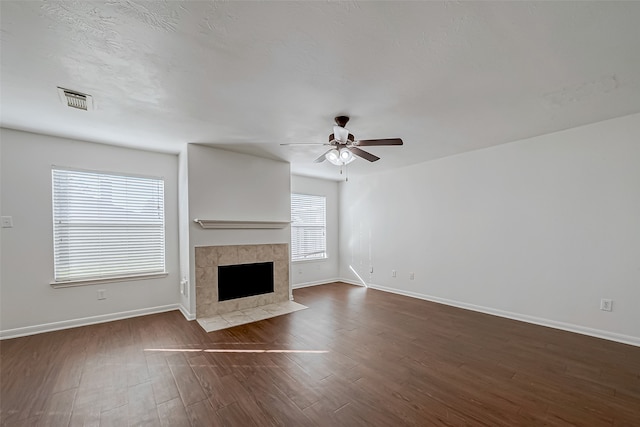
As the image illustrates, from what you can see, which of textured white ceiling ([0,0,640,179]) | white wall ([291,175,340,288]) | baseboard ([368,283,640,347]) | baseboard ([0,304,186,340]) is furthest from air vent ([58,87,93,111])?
baseboard ([368,283,640,347])

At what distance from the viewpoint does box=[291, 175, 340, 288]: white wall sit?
5.96 m

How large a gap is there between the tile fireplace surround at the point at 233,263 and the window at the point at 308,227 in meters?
1.01

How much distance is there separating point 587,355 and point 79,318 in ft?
20.0

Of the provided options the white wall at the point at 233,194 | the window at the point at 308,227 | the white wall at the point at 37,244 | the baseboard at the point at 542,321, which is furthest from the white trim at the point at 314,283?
the white wall at the point at 37,244

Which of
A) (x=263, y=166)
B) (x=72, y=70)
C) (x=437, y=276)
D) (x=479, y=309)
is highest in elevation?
(x=72, y=70)

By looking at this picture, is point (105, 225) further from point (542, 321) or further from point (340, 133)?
point (542, 321)

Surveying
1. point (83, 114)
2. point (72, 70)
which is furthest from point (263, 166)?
point (72, 70)

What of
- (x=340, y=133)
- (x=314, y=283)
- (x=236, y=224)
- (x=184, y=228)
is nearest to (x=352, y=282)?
(x=314, y=283)

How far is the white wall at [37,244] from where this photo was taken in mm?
3279

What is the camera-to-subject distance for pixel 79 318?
3645mm

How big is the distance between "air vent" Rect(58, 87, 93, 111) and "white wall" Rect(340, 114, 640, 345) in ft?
15.8

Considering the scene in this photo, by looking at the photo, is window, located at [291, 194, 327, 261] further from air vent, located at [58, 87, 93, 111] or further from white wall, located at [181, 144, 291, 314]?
air vent, located at [58, 87, 93, 111]

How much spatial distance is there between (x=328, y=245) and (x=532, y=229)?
13.0 feet

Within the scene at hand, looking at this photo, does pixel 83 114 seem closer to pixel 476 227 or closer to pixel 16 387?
pixel 16 387
